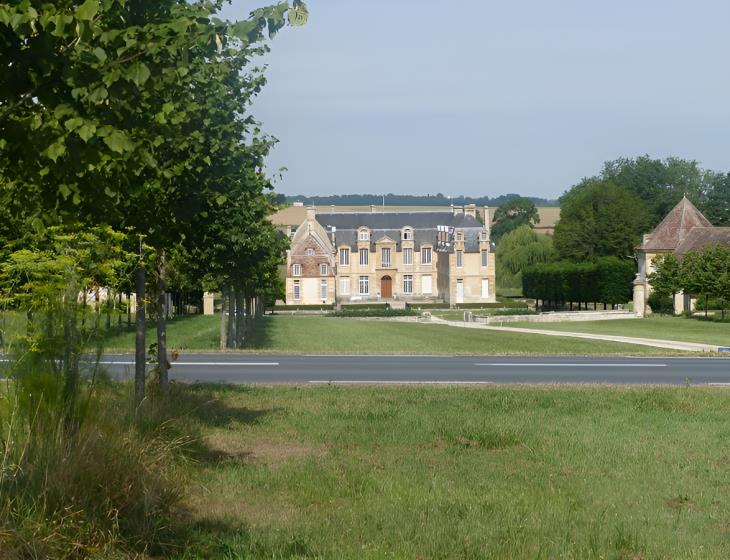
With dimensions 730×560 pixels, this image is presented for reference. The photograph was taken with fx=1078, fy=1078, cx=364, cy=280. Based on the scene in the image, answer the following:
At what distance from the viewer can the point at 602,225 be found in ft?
347

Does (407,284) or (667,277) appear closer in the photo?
(667,277)

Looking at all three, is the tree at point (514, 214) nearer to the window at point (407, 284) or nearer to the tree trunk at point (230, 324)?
the window at point (407, 284)

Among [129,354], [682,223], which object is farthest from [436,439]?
[682,223]

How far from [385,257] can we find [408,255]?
96.1 inches

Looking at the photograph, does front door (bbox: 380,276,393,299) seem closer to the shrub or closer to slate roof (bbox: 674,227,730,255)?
slate roof (bbox: 674,227,730,255)

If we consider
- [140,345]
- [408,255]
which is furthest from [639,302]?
[140,345]

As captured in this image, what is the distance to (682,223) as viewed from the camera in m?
92.6

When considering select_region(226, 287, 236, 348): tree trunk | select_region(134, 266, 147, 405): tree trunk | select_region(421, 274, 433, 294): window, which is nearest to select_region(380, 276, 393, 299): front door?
select_region(421, 274, 433, 294): window

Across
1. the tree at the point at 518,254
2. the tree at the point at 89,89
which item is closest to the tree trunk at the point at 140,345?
the tree at the point at 89,89

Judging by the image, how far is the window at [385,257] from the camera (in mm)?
113500

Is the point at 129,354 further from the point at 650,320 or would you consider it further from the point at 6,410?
the point at 650,320

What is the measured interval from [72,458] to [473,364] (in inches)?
764

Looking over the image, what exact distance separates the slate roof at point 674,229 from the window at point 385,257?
29.8m

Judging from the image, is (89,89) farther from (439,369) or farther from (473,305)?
(473,305)
